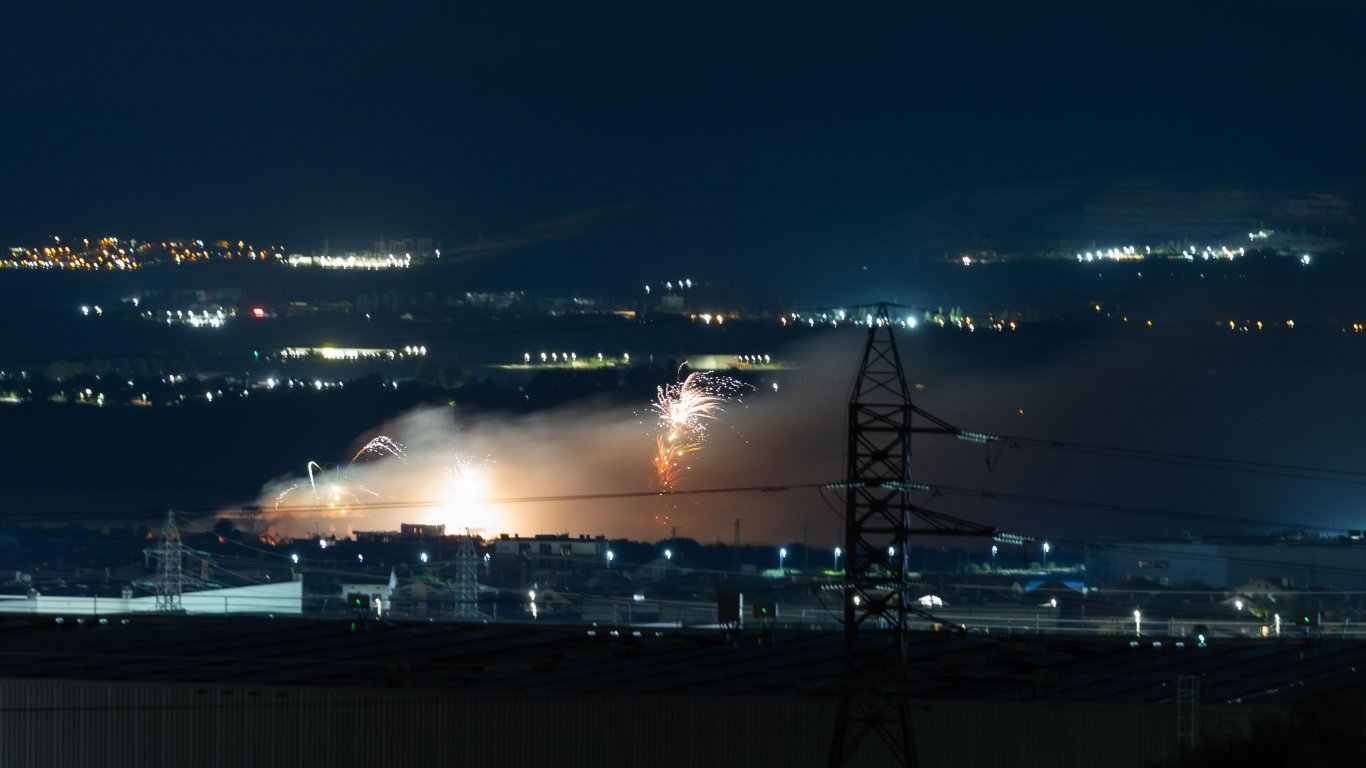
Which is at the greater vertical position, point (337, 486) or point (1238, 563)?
point (337, 486)

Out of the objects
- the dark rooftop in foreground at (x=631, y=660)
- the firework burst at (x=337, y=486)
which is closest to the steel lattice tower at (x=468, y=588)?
the dark rooftop in foreground at (x=631, y=660)

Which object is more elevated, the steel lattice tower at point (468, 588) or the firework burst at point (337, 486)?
the firework burst at point (337, 486)

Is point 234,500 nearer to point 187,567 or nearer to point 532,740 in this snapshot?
point 187,567

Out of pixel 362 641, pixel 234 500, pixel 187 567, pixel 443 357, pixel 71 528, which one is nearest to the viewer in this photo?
pixel 362 641

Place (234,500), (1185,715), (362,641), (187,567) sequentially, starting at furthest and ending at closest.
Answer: (234,500)
(187,567)
(362,641)
(1185,715)

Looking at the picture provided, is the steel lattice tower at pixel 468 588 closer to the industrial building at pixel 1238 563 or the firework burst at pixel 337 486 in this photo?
the industrial building at pixel 1238 563

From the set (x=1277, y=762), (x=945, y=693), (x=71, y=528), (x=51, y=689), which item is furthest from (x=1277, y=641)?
(x=71, y=528)

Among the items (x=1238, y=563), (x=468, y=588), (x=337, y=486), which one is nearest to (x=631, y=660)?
(x=468, y=588)

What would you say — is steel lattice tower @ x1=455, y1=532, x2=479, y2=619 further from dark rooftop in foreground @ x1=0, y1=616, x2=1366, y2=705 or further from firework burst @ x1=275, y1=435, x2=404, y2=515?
firework burst @ x1=275, y1=435, x2=404, y2=515

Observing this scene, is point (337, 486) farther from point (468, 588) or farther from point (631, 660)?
point (631, 660)

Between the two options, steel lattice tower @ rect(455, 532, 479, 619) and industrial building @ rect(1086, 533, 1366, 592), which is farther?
Answer: industrial building @ rect(1086, 533, 1366, 592)

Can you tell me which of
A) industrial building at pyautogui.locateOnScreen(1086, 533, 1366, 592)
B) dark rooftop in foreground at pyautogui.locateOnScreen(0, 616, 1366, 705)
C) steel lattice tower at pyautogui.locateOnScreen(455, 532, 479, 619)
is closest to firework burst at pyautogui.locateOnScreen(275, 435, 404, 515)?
steel lattice tower at pyautogui.locateOnScreen(455, 532, 479, 619)
